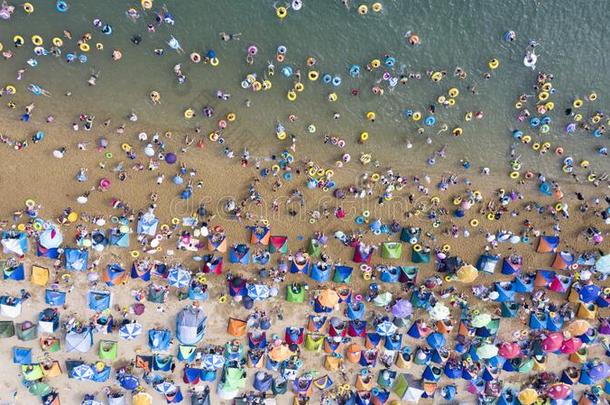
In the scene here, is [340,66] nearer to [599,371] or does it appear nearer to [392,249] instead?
[392,249]

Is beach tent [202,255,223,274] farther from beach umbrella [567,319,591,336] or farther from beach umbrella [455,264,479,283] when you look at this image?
beach umbrella [567,319,591,336]

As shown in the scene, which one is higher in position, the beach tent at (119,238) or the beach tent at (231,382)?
the beach tent at (119,238)

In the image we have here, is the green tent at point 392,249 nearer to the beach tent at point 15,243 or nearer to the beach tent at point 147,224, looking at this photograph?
the beach tent at point 147,224

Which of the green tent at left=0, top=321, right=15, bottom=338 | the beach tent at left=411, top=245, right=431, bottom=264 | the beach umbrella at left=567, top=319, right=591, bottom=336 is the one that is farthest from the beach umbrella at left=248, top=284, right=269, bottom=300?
the beach umbrella at left=567, top=319, right=591, bottom=336

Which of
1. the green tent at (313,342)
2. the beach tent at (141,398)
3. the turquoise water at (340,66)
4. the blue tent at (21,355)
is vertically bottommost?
the beach tent at (141,398)

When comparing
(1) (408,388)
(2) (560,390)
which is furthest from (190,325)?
(2) (560,390)

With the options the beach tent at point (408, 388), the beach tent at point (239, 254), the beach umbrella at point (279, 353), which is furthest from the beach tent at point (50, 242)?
the beach tent at point (408, 388)
